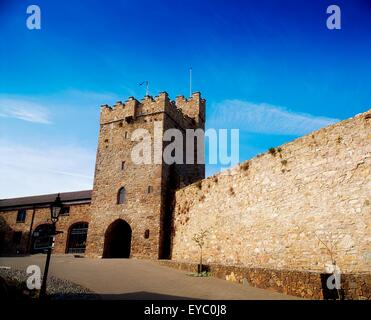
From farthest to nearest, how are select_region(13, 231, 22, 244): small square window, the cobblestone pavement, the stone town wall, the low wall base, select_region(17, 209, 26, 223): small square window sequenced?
select_region(17, 209, 26, 223): small square window < select_region(13, 231, 22, 244): small square window < the stone town wall < the cobblestone pavement < the low wall base

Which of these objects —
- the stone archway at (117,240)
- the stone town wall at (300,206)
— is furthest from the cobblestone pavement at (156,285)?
the stone archway at (117,240)

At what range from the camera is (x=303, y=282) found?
8.44 m

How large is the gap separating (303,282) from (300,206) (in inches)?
127

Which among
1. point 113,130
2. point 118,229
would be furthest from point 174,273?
point 113,130

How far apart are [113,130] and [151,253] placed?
372 inches

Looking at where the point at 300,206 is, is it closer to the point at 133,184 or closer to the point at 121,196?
the point at 133,184

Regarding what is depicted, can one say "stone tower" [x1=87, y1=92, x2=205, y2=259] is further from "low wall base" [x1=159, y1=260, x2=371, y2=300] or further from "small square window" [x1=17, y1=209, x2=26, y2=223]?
"small square window" [x1=17, y1=209, x2=26, y2=223]

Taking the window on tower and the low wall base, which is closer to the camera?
the low wall base

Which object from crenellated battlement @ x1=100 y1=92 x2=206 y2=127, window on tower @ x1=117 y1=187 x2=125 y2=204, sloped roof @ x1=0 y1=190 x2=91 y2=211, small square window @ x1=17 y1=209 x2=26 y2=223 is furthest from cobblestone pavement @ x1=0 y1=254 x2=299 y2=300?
small square window @ x1=17 y1=209 x2=26 y2=223

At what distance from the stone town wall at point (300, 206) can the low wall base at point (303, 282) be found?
3.14 ft

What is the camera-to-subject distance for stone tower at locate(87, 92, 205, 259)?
19.2m

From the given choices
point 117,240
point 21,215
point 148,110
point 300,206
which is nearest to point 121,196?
point 117,240
